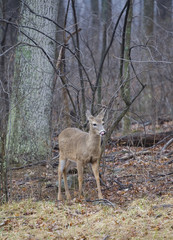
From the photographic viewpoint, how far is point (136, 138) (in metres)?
10.5

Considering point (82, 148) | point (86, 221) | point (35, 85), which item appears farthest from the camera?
point (35, 85)

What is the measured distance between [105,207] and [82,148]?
1.62 m

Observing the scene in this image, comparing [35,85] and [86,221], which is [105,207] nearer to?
[86,221]

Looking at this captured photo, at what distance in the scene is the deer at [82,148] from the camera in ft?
23.8

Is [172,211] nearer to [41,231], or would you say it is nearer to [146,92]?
[41,231]

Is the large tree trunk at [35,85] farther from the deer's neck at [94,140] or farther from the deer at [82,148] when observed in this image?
the deer's neck at [94,140]

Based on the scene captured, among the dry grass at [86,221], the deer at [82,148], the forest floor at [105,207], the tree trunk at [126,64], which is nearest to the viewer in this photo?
the dry grass at [86,221]

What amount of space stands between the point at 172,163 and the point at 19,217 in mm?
4176

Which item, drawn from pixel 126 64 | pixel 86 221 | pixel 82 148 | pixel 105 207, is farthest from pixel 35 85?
pixel 86 221

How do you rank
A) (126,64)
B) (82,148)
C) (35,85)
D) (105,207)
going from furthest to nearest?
1. (35,85)
2. (126,64)
3. (82,148)
4. (105,207)

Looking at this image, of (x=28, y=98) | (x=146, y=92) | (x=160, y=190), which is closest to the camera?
(x=160, y=190)

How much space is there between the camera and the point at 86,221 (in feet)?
18.0

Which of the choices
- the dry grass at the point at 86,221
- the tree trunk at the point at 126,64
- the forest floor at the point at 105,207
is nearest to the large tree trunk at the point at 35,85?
the forest floor at the point at 105,207

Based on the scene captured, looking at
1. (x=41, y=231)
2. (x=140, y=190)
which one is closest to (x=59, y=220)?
(x=41, y=231)
